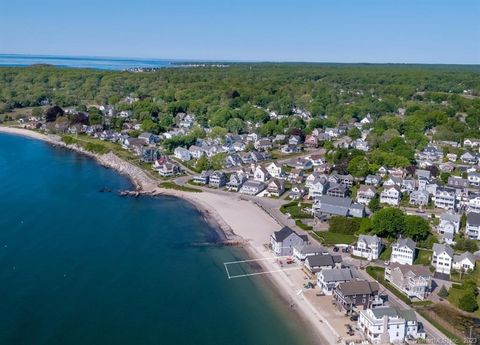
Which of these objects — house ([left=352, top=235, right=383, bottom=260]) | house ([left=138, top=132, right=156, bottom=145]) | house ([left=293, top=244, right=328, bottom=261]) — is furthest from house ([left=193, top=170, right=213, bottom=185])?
house ([left=352, top=235, right=383, bottom=260])

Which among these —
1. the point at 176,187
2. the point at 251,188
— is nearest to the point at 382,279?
the point at 251,188

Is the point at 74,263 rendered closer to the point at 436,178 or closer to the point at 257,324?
the point at 257,324

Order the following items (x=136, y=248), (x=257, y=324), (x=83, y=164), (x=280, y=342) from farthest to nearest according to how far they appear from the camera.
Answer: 1. (x=83, y=164)
2. (x=136, y=248)
3. (x=257, y=324)
4. (x=280, y=342)

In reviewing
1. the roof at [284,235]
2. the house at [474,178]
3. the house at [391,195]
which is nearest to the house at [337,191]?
the house at [391,195]

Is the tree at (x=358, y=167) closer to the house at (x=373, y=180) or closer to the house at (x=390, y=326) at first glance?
the house at (x=373, y=180)

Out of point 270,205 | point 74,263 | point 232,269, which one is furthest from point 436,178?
A: point 74,263
